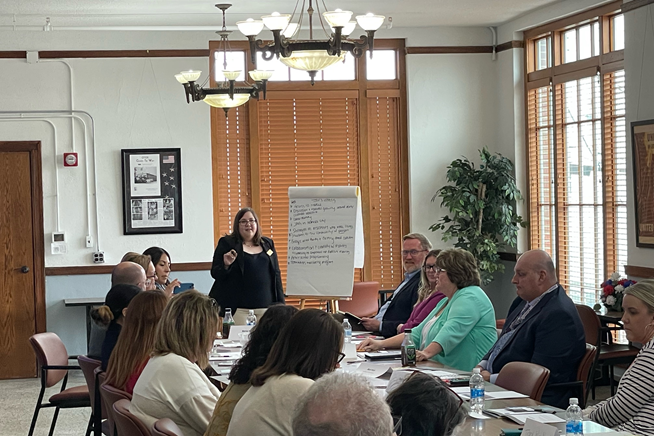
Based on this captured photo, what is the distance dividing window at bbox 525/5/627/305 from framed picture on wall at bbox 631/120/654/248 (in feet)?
1.21

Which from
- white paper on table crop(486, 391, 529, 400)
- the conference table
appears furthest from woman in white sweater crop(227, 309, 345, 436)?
white paper on table crop(486, 391, 529, 400)

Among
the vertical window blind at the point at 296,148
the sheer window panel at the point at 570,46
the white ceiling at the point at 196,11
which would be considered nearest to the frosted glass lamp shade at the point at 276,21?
the white ceiling at the point at 196,11

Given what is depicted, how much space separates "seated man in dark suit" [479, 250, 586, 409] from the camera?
452cm

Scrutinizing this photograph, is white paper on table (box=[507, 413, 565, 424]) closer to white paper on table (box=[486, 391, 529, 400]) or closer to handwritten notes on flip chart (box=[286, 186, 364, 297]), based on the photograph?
white paper on table (box=[486, 391, 529, 400])

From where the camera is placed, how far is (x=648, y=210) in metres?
7.07

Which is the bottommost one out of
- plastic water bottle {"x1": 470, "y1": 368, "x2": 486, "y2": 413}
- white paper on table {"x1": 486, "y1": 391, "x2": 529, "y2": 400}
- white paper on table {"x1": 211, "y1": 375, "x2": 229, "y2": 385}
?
white paper on table {"x1": 211, "y1": 375, "x2": 229, "y2": 385}

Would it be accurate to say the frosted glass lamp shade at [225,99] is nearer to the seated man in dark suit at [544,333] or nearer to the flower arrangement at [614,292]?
the seated man in dark suit at [544,333]

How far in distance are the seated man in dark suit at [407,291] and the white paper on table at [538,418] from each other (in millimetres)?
2616

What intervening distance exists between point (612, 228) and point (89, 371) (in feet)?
16.2

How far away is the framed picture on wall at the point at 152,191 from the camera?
30.0ft

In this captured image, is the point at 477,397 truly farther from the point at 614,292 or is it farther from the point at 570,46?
the point at 570,46

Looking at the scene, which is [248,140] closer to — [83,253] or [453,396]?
[83,253]

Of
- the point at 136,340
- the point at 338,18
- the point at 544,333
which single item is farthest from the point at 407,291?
the point at 136,340

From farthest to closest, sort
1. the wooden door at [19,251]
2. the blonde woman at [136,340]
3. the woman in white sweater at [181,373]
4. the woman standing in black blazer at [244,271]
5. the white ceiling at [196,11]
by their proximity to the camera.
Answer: the wooden door at [19,251]
the white ceiling at [196,11]
the woman standing in black blazer at [244,271]
the blonde woman at [136,340]
the woman in white sweater at [181,373]
